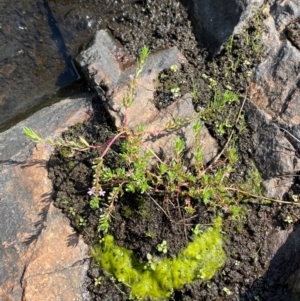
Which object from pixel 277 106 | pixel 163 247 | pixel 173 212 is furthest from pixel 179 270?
pixel 277 106

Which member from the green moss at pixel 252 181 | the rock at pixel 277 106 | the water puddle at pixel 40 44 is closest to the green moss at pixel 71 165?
the water puddle at pixel 40 44

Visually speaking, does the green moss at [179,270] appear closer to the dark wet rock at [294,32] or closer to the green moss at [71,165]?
the green moss at [71,165]

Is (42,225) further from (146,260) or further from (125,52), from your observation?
(125,52)

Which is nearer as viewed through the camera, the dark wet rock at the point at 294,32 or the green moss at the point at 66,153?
the green moss at the point at 66,153

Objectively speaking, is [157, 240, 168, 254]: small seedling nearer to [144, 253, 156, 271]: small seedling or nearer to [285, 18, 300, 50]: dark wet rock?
[144, 253, 156, 271]: small seedling

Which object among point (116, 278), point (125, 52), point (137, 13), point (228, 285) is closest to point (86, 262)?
point (116, 278)

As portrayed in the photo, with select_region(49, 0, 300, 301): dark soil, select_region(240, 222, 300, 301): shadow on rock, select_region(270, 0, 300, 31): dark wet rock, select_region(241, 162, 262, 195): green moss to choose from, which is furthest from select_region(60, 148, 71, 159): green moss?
select_region(270, 0, 300, 31): dark wet rock

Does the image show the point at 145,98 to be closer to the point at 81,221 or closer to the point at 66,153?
the point at 66,153
